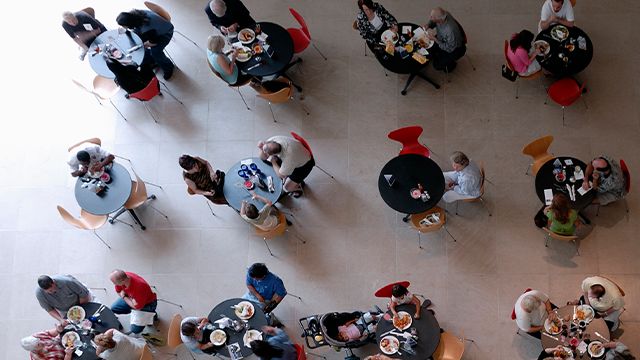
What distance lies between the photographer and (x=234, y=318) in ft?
26.0

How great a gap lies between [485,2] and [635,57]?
237 centimetres

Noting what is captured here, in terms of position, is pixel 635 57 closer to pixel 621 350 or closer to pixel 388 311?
pixel 621 350

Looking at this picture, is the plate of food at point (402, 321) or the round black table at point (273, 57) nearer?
the plate of food at point (402, 321)

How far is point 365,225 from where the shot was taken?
906 cm

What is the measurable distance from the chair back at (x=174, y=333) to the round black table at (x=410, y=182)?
9.94ft

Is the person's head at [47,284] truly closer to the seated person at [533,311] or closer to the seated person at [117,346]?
the seated person at [117,346]

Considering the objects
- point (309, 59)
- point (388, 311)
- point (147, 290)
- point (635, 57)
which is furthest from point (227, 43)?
point (635, 57)

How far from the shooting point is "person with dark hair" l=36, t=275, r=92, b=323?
8.02 m

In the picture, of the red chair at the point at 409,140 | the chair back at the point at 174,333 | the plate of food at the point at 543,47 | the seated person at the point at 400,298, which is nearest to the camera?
the seated person at the point at 400,298

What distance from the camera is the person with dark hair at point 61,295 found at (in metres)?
8.02

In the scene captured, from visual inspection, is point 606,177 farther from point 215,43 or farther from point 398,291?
point 215,43

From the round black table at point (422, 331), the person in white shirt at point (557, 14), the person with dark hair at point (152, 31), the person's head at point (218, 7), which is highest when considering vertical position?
the person in white shirt at point (557, 14)

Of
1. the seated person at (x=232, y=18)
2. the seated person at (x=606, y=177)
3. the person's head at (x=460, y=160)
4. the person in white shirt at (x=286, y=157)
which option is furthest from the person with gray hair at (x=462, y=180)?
the seated person at (x=232, y=18)

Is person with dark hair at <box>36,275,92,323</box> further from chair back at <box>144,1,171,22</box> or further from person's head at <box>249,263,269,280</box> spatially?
chair back at <box>144,1,171,22</box>
